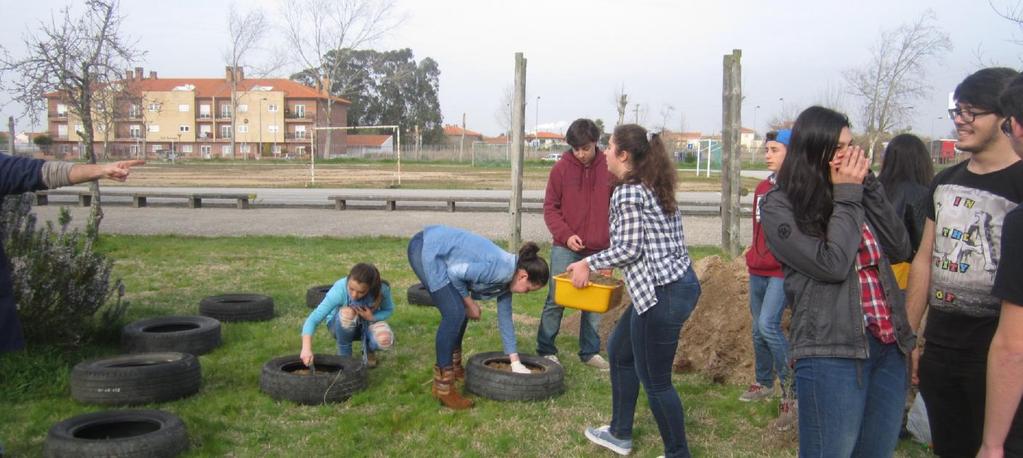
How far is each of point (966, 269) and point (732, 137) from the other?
7.77 meters

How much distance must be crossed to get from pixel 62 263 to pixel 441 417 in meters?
3.30

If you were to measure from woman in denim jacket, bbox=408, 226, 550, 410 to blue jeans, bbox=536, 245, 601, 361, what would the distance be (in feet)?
3.89

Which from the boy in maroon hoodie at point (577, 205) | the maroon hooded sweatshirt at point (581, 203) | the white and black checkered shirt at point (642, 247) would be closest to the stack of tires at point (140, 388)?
the white and black checkered shirt at point (642, 247)

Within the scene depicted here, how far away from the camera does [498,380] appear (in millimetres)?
5410

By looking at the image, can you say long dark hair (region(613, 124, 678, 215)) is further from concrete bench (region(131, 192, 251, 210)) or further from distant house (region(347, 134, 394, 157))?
distant house (region(347, 134, 394, 157))

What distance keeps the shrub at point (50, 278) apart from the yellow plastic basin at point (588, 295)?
4.01 meters

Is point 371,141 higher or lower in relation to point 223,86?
lower

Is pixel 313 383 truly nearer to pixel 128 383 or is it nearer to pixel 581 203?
pixel 128 383

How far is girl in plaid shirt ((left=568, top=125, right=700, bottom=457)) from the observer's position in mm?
3945

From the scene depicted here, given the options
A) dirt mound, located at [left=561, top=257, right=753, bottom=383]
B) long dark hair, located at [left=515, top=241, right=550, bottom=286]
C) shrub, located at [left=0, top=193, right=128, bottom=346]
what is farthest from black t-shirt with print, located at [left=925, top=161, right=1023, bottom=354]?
shrub, located at [left=0, top=193, right=128, bottom=346]

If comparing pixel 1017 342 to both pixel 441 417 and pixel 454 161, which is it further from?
pixel 454 161

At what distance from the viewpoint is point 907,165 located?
444 cm

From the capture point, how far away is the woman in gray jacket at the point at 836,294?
107 inches

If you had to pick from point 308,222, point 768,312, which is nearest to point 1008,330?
point 768,312
